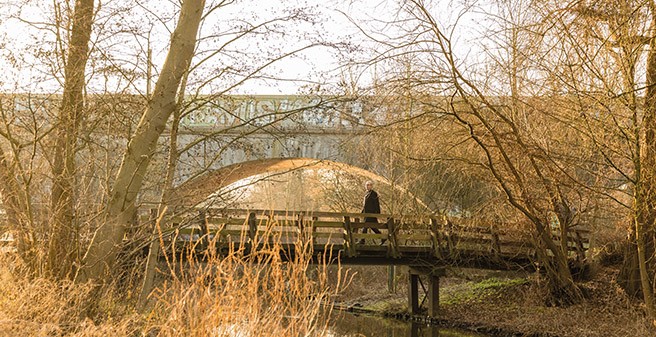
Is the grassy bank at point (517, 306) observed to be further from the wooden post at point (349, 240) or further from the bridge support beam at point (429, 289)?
the wooden post at point (349, 240)

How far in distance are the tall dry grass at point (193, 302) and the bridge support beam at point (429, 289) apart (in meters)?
7.89

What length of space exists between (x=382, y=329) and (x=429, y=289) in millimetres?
2459

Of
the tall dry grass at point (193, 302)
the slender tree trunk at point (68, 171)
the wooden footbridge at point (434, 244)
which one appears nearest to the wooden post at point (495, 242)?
the wooden footbridge at point (434, 244)

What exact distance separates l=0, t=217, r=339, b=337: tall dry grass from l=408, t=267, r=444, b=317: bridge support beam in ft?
25.9

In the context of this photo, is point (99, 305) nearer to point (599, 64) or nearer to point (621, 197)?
point (599, 64)

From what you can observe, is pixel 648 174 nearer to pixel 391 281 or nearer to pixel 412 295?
pixel 412 295

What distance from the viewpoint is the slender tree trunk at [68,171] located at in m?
8.34

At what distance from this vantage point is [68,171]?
8.40 meters

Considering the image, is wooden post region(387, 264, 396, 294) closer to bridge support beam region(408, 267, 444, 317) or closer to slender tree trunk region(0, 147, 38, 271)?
bridge support beam region(408, 267, 444, 317)

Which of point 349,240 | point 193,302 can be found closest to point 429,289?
point 349,240

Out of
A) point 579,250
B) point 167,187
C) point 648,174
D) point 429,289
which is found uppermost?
point 648,174

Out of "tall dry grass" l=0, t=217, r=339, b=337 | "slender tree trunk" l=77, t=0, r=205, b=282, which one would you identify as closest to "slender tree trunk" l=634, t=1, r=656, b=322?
"tall dry grass" l=0, t=217, r=339, b=337

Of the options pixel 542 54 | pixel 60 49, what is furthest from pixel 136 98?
pixel 542 54

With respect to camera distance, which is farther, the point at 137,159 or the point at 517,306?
the point at 517,306
